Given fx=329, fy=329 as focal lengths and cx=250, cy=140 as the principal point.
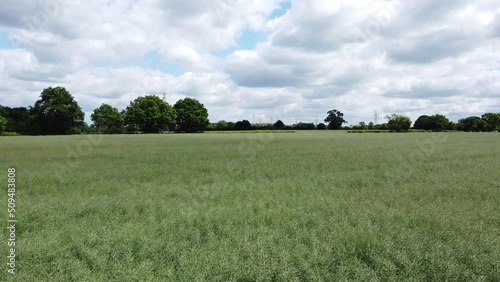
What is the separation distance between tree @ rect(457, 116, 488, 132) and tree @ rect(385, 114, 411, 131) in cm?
2575

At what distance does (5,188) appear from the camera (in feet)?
42.5

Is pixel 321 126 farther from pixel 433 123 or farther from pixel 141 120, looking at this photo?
pixel 141 120

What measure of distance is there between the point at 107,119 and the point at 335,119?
11268 cm

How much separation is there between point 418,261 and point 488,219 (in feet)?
14.3

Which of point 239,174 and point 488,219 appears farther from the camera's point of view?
point 239,174

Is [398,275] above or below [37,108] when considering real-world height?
below

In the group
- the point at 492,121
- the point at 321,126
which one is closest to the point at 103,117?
the point at 321,126

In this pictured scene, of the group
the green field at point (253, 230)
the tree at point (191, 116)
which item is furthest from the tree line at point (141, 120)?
Result: the green field at point (253, 230)

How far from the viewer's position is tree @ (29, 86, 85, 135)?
99.4 m

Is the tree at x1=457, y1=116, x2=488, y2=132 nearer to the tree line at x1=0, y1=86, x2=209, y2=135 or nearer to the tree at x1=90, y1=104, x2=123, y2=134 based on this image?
the tree line at x1=0, y1=86, x2=209, y2=135

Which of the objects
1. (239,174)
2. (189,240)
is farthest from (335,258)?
(239,174)

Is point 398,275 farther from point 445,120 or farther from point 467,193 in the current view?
point 445,120

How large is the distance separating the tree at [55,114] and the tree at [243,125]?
62.4 meters

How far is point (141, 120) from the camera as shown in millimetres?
117625
